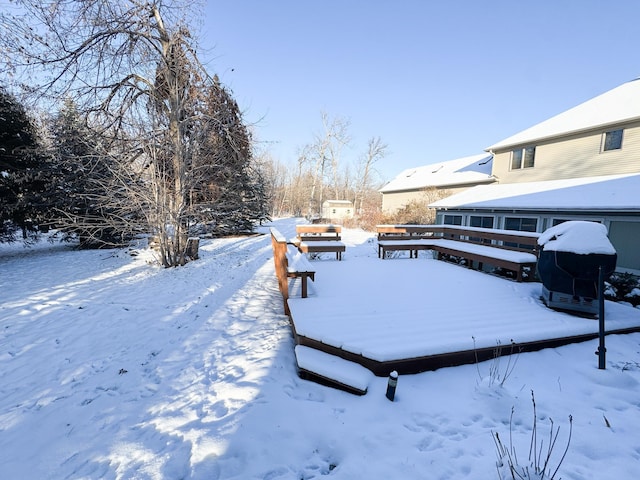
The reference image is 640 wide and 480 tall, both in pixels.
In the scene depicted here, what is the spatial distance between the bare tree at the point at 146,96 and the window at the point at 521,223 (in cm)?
1036

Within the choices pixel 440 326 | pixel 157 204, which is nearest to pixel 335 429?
pixel 440 326

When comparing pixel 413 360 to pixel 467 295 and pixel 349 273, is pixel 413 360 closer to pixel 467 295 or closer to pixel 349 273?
pixel 467 295

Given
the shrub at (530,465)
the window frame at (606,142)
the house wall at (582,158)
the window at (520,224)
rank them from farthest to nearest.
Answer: the window frame at (606,142)
the house wall at (582,158)
the window at (520,224)
the shrub at (530,465)

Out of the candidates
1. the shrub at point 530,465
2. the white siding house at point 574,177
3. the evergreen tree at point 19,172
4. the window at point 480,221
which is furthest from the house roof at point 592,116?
the evergreen tree at point 19,172

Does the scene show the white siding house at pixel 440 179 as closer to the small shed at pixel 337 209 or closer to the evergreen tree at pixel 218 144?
the small shed at pixel 337 209

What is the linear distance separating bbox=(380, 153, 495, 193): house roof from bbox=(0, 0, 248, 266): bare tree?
1525 centimetres

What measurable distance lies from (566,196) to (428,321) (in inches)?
349

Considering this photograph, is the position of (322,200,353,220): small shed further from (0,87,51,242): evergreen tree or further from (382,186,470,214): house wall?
(0,87,51,242): evergreen tree

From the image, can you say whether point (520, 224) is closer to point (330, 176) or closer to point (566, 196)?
point (566, 196)

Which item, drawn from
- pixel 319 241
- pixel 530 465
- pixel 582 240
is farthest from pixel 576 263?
pixel 319 241

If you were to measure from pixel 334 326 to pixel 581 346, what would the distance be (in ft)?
9.51

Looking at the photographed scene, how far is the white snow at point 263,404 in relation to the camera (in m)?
1.83

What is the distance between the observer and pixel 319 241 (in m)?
8.28

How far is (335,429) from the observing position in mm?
2102
